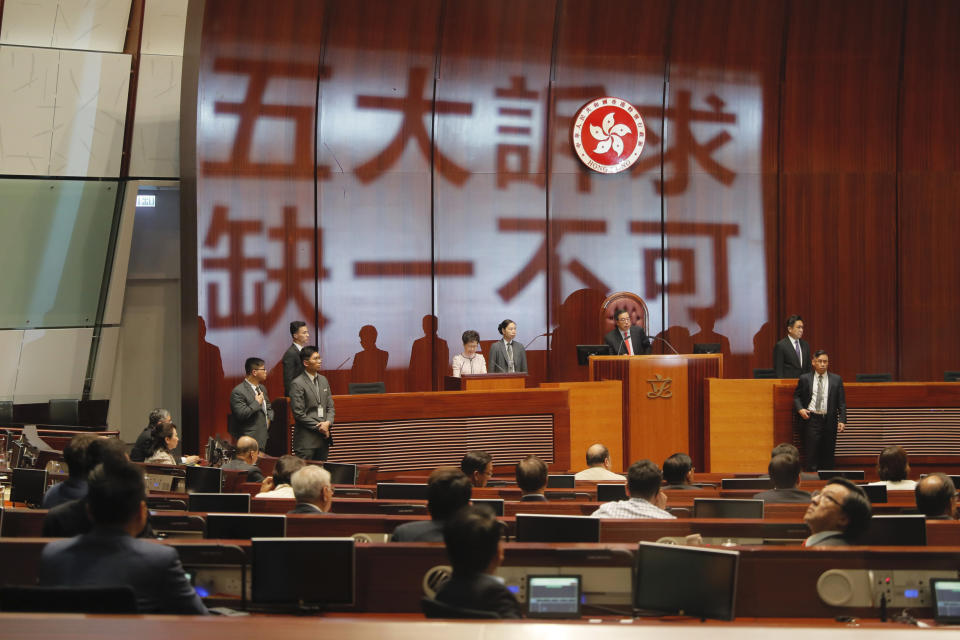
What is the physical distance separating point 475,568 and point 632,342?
746 cm

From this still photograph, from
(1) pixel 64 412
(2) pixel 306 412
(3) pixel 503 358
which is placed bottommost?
(1) pixel 64 412

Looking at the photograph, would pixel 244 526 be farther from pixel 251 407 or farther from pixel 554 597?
pixel 251 407

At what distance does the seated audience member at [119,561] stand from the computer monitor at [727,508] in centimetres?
263

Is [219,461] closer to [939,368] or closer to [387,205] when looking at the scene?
[387,205]

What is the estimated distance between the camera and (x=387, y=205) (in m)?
10.5

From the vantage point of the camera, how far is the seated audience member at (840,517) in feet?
11.4

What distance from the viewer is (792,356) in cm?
973

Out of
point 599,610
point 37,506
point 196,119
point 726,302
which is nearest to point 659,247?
point 726,302

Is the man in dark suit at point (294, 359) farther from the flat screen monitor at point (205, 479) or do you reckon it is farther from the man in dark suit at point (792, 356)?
the man in dark suit at point (792, 356)

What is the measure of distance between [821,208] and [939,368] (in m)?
2.21

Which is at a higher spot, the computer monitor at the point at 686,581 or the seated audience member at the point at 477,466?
the seated audience member at the point at 477,466

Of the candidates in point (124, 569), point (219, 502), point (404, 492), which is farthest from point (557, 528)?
point (404, 492)

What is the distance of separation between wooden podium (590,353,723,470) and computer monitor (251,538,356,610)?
623cm

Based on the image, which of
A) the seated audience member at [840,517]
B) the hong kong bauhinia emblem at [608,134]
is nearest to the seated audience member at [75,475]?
the seated audience member at [840,517]
